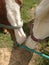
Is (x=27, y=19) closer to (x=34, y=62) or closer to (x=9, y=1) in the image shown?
(x=34, y=62)

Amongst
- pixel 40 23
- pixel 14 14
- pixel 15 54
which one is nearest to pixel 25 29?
pixel 15 54

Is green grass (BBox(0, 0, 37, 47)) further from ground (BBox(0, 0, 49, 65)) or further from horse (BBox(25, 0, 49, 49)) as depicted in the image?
horse (BBox(25, 0, 49, 49))

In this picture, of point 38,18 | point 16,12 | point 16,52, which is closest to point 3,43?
point 16,52

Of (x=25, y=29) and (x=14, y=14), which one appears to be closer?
(x=14, y=14)

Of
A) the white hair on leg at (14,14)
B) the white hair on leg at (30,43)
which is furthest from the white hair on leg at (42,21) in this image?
the white hair on leg at (14,14)

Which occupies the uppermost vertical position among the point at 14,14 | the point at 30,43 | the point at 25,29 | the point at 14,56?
the point at 14,14

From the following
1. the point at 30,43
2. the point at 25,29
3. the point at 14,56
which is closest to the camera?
the point at 30,43

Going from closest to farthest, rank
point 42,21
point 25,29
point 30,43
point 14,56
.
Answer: point 42,21 → point 30,43 → point 14,56 → point 25,29

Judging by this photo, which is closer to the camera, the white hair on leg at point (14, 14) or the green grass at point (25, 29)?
the white hair on leg at point (14, 14)

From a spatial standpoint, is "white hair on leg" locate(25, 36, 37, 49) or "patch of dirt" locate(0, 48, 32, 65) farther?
"patch of dirt" locate(0, 48, 32, 65)

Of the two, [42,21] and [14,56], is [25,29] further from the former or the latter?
[42,21]

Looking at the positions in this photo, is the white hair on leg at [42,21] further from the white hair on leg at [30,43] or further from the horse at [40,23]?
the white hair on leg at [30,43]

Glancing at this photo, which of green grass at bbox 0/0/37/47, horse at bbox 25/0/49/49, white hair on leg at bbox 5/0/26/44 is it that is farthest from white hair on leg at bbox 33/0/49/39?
green grass at bbox 0/0/37/47

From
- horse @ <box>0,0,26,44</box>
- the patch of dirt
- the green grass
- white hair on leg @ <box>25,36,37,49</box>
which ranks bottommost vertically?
the patch of dirt
